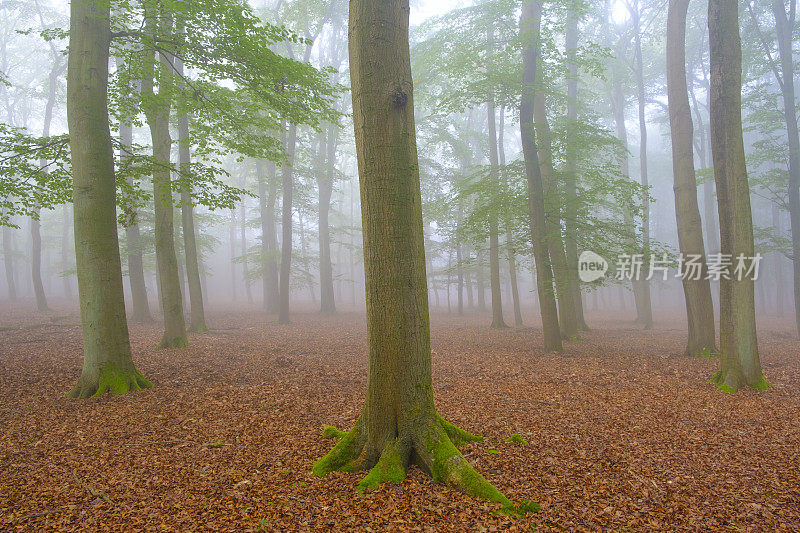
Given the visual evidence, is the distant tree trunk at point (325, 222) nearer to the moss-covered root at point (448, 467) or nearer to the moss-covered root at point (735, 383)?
the moss-covered root at point (735, 383)

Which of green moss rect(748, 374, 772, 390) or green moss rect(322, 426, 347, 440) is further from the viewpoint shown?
green moss rect(748, 374, 772, 390)

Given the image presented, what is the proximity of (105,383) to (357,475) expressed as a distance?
4.68 m

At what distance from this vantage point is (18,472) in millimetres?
3877

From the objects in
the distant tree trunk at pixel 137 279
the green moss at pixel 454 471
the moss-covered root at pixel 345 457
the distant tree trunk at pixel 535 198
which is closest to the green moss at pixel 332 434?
the moss-covered root at pixel 345 457

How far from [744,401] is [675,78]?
844 centimetres

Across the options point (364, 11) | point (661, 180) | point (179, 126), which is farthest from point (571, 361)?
point (661, 180)

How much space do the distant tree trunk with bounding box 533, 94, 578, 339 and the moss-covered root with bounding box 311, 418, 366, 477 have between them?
26.6 feet

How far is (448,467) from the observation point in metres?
3.53

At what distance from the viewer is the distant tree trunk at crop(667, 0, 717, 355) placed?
10234 mm

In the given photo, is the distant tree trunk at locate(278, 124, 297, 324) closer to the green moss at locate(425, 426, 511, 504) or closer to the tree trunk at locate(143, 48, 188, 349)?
the tree trunk at locate(143, 48, 188, 349)

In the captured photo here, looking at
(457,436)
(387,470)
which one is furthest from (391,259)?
(457,436)

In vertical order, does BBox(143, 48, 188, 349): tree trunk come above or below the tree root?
above

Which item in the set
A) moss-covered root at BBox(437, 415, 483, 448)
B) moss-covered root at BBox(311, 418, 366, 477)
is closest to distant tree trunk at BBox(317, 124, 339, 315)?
moss-covered root at BBox(437, 415, 483, 448)

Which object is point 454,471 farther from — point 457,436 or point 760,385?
point 760,385
